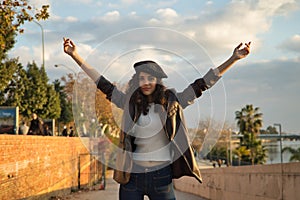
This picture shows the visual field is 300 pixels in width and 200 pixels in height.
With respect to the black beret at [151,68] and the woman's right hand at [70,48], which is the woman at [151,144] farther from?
the woman's right hand at [70,48]

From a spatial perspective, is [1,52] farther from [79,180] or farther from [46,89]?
[46,89]

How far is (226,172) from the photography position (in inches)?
567

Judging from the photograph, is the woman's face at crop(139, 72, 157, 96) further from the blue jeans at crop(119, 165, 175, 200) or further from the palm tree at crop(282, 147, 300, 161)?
the palm tree at crop(282, 147, 300, 161)

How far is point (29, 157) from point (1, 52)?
2090cm

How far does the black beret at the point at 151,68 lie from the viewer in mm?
4086

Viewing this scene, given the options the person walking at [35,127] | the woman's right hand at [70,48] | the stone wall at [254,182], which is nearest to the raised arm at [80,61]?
the woman's right hand at [70,48]

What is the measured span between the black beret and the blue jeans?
71 cm

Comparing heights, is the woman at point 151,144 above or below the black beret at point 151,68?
below

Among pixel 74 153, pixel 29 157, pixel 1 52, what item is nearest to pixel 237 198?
pixel 29 157

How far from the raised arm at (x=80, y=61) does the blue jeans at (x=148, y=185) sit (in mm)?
857

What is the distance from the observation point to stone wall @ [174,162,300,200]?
898cm

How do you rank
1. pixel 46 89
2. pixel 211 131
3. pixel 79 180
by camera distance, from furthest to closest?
pixel 46 89 < pixel 79 180 < pixel 211 131

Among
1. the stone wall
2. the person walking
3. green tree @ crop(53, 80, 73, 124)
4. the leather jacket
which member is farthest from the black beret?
green tree @ crop(53, 80, 73, 124)

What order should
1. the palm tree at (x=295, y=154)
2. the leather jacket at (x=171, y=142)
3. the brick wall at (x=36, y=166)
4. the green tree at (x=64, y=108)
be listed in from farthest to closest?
the palm tree at (x=295, y=154) < the green tree at (x=64, y=108) < the brick wall at (x=36, y=166) < the leather jacket at (x=171, y=142)
